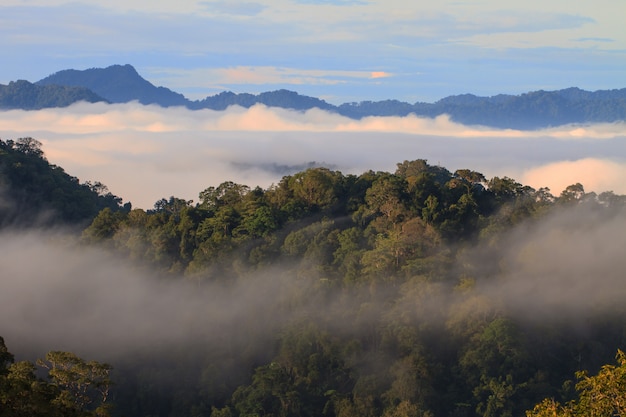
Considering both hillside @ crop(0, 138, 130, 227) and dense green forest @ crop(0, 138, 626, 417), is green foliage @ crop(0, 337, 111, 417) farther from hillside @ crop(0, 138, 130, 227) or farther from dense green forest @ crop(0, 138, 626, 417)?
hillside @ crop(0, 138, 130, 227)

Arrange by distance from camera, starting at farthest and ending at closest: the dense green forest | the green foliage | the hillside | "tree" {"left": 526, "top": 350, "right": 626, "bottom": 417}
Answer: the hillside, the dense green forest, the green foliage, "tree" {"left": 526, "top": 350, "right": 626, "bottom": 417}

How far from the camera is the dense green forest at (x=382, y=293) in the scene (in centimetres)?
3844

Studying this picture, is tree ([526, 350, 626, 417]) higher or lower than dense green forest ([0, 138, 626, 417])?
higher

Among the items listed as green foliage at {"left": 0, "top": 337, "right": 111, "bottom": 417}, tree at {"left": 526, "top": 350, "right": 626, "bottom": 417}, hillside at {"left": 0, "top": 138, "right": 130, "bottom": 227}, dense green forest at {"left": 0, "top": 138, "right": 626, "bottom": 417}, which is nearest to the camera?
tree at {"left": 526, "top": 350, "right": 626, "bottom": 417}

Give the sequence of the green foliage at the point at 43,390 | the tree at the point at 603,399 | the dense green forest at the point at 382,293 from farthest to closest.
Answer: the dense green forest at the point at 382,293 < the green foliage at the point at 43,390 < the tree at the point at 603,399

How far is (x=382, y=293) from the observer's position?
43.4 m

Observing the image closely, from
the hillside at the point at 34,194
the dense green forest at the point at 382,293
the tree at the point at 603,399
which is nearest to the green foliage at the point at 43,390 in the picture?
the tree at the point at 603,399

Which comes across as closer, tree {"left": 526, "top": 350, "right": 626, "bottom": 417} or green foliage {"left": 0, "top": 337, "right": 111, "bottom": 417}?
tree {"left": 526, "top": 350, "right": 626, "bottom": 417}

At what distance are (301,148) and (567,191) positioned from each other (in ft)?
410

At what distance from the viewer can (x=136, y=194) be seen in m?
131

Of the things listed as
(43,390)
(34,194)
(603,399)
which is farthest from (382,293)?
(603,399)

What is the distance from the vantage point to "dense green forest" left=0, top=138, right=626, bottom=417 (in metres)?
38.4

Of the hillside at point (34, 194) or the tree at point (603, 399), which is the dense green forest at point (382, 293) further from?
the tree at point (603, 399)

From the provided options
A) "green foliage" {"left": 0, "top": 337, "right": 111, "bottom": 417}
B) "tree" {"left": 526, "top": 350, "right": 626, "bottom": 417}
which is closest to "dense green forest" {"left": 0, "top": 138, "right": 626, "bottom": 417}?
"green foliage" {"left": 0, "top": 337, "right": 111, "bottom": 417}
